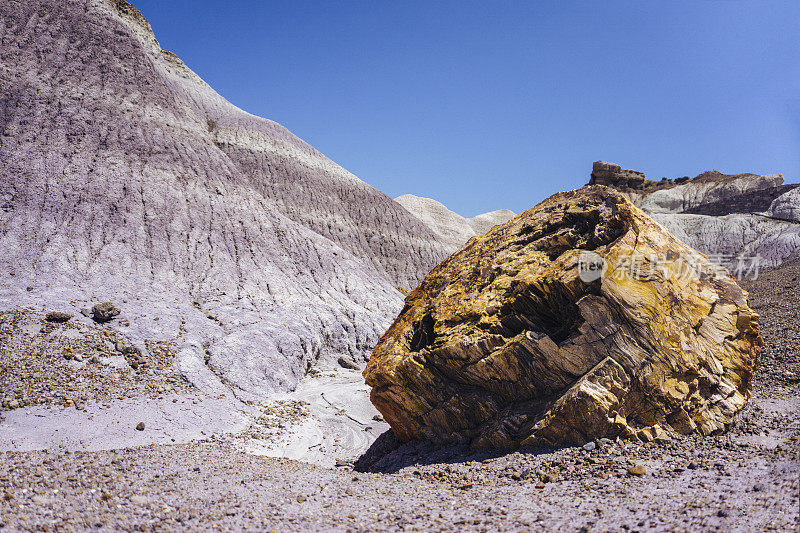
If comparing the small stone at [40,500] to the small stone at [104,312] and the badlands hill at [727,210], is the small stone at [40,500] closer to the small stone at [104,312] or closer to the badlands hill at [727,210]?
the small stone at [104,312]

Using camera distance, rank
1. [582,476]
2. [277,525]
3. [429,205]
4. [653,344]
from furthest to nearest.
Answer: [429,205] < [653,344] < [582,476] < [277,525]

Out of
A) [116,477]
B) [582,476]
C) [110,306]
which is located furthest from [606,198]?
[110,306]

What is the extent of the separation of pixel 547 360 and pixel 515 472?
1.63 metres

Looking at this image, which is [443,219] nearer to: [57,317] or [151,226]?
[151,226]

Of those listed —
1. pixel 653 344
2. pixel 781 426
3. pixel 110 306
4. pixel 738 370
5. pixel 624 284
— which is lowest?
pixel 781 426

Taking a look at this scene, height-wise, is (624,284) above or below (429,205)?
below

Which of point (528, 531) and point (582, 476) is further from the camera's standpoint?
point (582, 476)

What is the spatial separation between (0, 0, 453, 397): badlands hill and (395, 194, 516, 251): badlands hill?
32358 mm

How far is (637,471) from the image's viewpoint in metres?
5.23

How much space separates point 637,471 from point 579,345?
5.79ft

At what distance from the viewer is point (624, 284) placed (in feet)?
21.4

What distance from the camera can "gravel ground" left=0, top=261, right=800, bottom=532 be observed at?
14.1 ft

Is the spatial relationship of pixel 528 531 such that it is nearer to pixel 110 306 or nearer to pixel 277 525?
pixel 277 525

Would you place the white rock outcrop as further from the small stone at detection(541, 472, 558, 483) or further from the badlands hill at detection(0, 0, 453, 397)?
the small stone at detection(541, 472, 558, 483)
